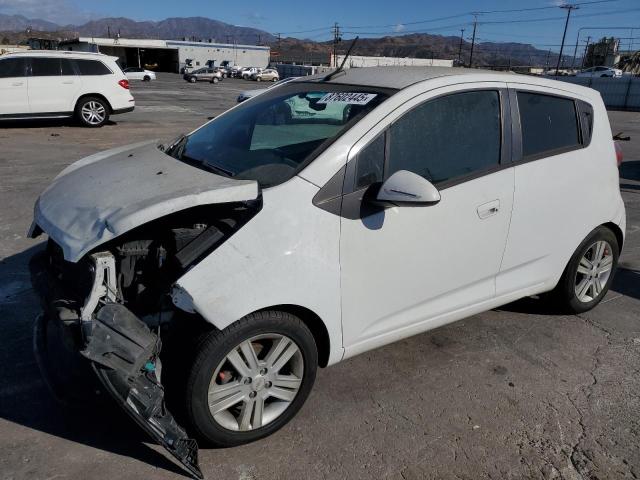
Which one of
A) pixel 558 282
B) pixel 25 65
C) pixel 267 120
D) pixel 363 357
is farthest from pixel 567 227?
pixel 25 65

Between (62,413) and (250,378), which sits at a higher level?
(250,378)

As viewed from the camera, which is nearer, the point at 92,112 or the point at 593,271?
the point at 593,271

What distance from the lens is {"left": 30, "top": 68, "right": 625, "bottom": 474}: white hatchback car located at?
2.40 metres

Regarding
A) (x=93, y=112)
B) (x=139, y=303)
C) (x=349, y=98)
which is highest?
(x=349, y=98)

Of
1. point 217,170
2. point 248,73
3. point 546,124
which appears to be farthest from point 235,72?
point 217,170

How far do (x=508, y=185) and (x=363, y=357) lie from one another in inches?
55.3

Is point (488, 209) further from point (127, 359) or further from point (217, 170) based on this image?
point (127, 359)

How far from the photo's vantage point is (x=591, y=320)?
4.18m

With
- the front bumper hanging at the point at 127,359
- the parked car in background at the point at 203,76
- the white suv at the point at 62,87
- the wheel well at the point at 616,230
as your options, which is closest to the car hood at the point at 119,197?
the front bumper hanging at the point at 127,359

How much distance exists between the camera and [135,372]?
2.33 m

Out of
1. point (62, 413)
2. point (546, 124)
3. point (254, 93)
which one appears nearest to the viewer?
point (62, 413)

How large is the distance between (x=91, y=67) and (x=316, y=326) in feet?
41.6

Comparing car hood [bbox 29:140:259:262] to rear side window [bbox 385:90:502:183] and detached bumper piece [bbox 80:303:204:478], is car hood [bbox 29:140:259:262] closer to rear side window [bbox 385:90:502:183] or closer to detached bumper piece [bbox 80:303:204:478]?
detached bumper piece [bbox 80:303:204:478]

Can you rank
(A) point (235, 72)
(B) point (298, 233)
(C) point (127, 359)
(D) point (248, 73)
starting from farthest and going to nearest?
(A) point (235, 72)
(D) point (248, 73)
(B) point (298, 233)
(C) point (127, 359)
